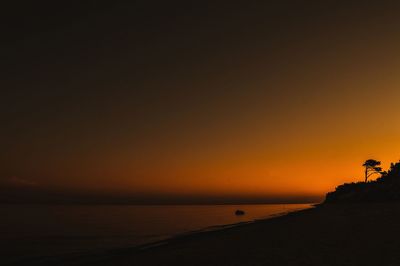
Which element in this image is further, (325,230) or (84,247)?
(84,247)

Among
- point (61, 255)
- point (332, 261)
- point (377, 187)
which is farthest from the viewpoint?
point (377, 187)

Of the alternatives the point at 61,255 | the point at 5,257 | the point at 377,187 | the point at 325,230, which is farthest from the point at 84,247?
the point at 377,187

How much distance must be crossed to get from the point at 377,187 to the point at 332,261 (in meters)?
53.9

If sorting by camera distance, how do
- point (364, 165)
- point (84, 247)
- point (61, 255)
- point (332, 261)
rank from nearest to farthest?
point (332, 261), point (61, 255), point (84, 247), point (364, 165)

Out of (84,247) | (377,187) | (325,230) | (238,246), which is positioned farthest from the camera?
(377,187)

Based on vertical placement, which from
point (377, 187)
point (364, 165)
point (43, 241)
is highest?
point (364, 165)

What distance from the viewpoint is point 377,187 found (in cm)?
6306

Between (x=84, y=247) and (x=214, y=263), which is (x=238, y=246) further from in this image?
(x=84, y=247)

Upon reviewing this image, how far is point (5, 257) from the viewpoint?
28484 millimetres

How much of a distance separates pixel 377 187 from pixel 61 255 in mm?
53785

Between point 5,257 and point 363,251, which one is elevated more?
point 363,251

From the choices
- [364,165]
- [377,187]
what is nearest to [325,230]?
[377,187]

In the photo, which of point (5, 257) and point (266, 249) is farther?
point (5, 257)

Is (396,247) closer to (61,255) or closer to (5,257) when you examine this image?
(61,255)
